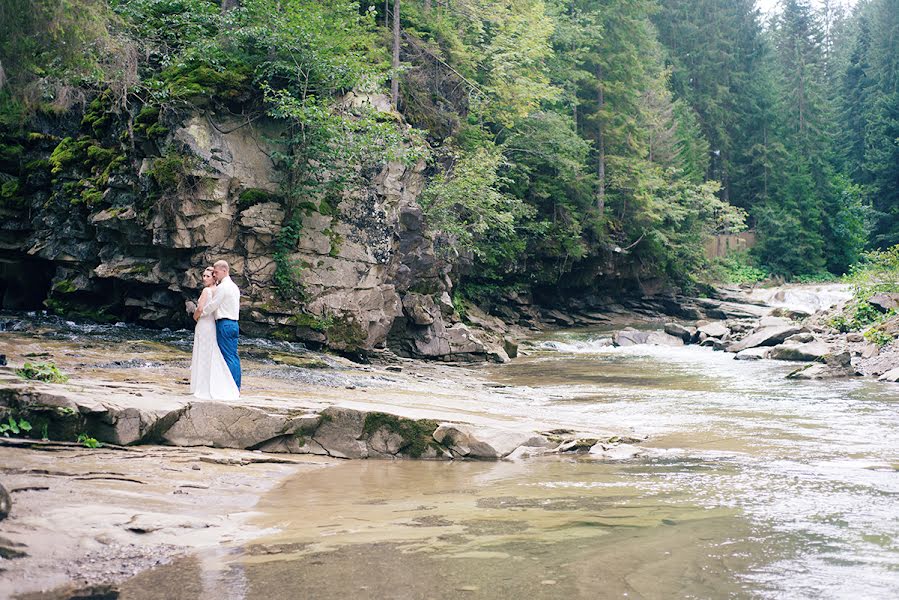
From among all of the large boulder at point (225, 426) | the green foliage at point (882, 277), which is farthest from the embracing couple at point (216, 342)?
the green foliage at point (882, 277)

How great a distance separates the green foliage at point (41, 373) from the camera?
28.4 feet

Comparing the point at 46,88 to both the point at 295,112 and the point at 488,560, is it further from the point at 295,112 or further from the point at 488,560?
the point at 488,560

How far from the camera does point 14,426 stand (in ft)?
24.1

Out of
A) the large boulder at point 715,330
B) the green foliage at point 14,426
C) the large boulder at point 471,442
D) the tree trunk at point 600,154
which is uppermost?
the tree trunk at point 600,154

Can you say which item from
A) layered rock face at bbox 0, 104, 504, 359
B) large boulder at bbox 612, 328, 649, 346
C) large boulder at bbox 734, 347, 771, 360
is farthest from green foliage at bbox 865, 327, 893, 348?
layered rock face at bbox 0, 104, 504, 359

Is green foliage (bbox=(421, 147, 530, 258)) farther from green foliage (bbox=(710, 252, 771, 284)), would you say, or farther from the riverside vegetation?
green foliage (bbox=(710, 252, 771, 284))

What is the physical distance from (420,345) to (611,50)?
944 inches

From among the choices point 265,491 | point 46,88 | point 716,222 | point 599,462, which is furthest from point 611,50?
point 265,491

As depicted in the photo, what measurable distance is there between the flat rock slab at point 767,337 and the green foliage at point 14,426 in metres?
21.3

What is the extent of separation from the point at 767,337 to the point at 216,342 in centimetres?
1910

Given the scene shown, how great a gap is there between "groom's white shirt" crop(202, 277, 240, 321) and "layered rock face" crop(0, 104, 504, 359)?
6.92 meters

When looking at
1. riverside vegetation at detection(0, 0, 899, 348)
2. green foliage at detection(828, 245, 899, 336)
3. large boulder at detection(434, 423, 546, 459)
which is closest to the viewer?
large boulder at detection(434, 423, 546, 459)

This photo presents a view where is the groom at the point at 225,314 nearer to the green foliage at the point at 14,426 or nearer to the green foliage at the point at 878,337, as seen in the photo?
the green foliage at the point at 14,426

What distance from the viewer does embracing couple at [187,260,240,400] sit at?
31.8 ft
